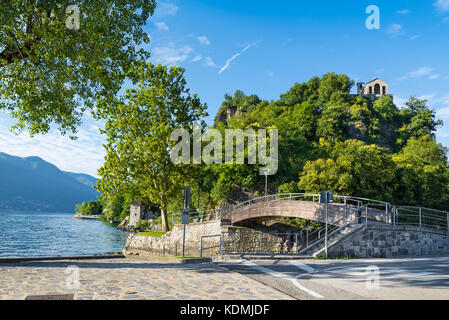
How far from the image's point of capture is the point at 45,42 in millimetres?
12828

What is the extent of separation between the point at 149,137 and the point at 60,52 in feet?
57.4

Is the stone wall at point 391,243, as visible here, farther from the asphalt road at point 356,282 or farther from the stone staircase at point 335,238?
the asphalt road at point 356,282

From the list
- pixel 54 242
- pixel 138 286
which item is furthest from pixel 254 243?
pixel 54 242

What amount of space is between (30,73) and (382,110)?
7440cm

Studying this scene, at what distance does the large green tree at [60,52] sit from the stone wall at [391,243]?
13251 millimetres

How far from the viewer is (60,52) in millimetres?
12703

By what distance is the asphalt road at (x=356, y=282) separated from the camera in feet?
22.9

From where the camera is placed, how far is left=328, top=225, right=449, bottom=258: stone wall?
52.1 feet

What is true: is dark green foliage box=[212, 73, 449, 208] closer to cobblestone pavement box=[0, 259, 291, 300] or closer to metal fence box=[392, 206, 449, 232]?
metal fence box=[392, 206, 449, 232]

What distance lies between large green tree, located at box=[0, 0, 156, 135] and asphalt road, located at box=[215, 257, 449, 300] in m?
10.2

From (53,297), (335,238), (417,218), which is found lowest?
(53,297)

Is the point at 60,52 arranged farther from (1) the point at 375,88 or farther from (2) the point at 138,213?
(1) the point at 375,88

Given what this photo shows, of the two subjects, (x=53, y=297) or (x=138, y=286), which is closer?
(x=53, y=297)
